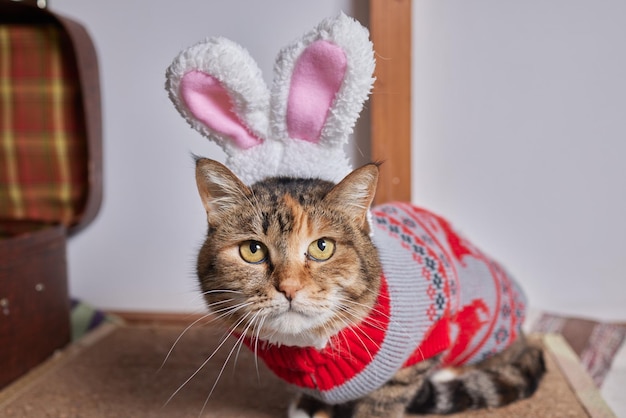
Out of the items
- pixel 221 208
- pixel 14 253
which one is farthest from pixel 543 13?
pixel 14 253

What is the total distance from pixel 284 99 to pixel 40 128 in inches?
39.7

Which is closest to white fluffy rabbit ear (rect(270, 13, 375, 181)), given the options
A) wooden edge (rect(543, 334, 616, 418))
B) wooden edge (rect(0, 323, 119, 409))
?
wooden edge (rect(543, 334, 616, 418))

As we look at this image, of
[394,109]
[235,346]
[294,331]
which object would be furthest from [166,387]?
[394,109]

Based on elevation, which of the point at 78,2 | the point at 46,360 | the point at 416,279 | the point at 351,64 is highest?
the point at 78,2

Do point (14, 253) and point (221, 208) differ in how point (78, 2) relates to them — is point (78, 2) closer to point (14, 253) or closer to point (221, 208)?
point (14, 253)

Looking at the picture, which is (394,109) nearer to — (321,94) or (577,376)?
(321,94)

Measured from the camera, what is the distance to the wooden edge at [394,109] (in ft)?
3.44

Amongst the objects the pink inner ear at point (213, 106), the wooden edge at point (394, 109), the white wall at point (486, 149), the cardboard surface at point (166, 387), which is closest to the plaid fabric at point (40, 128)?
the white wall at point (486, 149)

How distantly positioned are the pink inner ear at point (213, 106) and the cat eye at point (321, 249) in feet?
0.51

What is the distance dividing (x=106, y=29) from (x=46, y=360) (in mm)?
761

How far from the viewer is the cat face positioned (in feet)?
2.36

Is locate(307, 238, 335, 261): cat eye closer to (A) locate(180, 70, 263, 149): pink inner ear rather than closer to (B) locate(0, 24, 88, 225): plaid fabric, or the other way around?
(A) locate(180, 70, 263, 149): pink inner ear

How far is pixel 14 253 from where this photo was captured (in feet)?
3.85

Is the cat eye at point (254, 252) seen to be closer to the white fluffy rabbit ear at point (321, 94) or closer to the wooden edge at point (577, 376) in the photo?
the white fluffy rabbit ear at point (321, 94)
